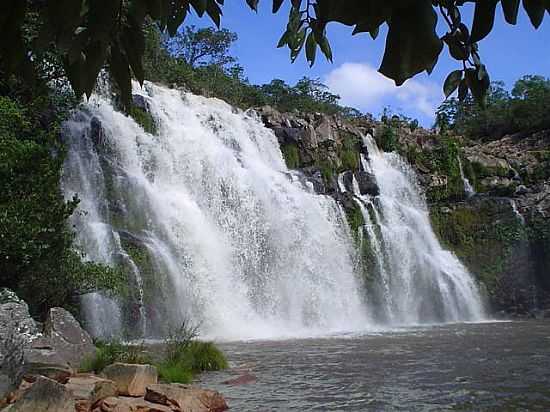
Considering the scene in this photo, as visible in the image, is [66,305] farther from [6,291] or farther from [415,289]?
[415,289]

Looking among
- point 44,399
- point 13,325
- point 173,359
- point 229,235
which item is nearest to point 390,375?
point 173,359

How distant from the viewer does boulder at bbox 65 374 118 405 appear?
20.8 feet

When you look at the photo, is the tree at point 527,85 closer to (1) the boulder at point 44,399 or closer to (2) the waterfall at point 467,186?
(2) the waterfall at point 467,186

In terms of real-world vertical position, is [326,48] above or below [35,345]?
above

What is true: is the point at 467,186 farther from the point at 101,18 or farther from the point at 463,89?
the point at 101,18

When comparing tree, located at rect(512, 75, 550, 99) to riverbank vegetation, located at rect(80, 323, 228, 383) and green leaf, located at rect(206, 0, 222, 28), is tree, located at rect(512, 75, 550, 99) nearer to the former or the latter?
riverbank vegetation, located at rect(80, 323, 228, 383)

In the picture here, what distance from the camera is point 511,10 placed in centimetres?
109

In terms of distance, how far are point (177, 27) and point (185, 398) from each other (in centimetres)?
548

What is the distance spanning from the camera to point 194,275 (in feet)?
56.7

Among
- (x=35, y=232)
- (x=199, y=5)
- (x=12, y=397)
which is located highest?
(x=35, y=232)

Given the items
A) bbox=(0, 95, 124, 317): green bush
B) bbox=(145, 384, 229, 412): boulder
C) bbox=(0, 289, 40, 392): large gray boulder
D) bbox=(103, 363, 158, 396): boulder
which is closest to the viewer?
bbox=(145, 384, 229, 412): boulder

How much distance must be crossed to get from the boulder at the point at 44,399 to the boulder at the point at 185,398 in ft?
3.43

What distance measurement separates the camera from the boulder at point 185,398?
21.2 ft

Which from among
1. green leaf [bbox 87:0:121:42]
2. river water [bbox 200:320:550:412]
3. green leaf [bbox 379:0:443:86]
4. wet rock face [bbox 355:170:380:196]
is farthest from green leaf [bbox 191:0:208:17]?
wet rock face [bbox 355:170:380:196]
